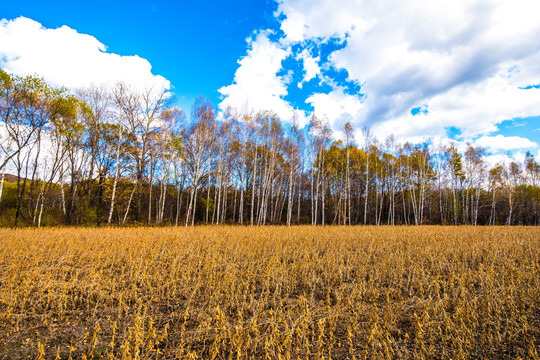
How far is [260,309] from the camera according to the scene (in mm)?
3545

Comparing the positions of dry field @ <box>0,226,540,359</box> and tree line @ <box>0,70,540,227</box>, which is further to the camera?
tree line @ <box>0,70,540,227</box>

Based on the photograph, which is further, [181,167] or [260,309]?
[181,167]

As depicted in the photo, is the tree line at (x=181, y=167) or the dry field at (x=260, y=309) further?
the tree line at (x=181, y=167)

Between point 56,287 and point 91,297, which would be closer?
point 91,297

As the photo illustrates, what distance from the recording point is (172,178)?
29.8 meters

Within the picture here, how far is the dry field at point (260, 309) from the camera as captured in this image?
2.72 metres

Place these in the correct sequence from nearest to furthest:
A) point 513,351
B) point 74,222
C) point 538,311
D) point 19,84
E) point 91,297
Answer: point 513,351
point 538,311
point 91,297
point 19,84
point 74,222

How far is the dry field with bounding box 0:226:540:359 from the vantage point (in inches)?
107

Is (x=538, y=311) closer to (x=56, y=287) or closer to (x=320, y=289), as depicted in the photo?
(x=320, y=289)

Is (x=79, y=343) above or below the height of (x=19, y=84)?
below

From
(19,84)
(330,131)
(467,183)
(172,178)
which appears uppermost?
(330,131)

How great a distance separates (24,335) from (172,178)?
28337 millimetres

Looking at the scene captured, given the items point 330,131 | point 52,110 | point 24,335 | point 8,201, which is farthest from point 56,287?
point 8,201

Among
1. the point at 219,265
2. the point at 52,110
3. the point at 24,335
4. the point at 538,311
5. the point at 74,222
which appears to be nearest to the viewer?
the point at 24,335
